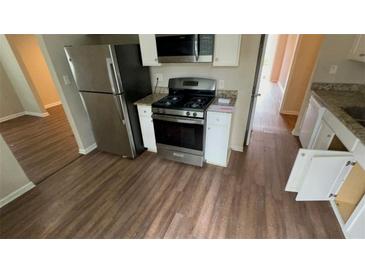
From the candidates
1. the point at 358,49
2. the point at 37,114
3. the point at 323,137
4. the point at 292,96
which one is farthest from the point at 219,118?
the point at 37,114

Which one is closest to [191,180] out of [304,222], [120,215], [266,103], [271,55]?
[120,215]

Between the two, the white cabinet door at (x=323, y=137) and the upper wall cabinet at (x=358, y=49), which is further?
the upper wall cabinet at (x=358, y=49)

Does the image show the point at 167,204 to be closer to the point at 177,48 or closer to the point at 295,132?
the point at 177,48

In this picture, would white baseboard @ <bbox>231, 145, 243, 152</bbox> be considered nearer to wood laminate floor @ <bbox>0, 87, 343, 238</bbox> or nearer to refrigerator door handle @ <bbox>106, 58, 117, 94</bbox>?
wood laminate floor @ <bbox>0, 87, 343, 238</bbox>

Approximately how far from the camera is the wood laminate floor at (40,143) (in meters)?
2.49

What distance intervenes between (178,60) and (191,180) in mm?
1551

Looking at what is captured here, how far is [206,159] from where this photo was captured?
2385 millimetres

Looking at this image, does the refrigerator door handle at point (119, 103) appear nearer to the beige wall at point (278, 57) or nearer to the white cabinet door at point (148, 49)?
the white cabinet door at point (148, 49)

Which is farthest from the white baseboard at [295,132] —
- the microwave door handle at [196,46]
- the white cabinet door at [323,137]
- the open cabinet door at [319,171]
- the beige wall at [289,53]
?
the microwave door handle at [196,46]

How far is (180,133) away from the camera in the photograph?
2.19 m

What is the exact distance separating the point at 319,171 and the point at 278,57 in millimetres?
6290

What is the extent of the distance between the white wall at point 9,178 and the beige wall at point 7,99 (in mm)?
3330

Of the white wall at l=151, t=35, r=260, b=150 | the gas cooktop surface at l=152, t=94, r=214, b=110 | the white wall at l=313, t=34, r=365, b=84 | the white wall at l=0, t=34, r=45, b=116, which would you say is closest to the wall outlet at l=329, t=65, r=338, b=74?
the white wall at l=313, t=34, r=365, b=84
